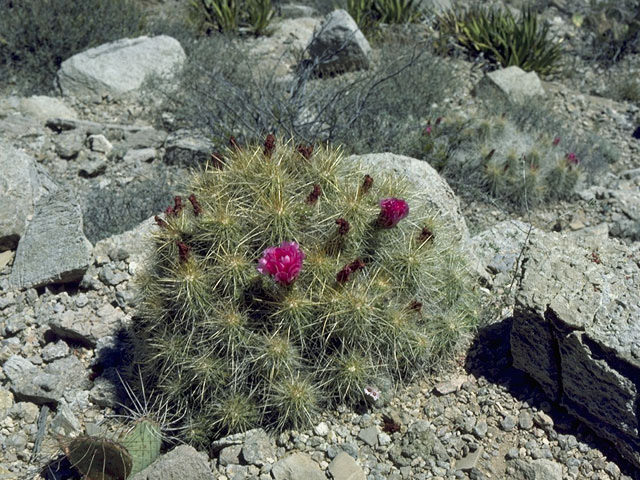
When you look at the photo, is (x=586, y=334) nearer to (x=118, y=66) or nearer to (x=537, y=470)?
(x=537, y=470)

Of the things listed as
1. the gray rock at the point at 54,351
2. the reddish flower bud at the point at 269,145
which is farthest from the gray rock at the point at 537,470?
the gray rock at the point at 54,351

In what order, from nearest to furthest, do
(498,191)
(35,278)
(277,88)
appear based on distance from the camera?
(35,278), (498,191), (277,88)

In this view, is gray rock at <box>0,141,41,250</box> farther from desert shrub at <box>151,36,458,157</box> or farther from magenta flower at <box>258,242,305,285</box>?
magenta flower at <box>258,242,305,285</box>

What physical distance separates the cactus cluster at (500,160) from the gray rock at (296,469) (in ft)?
11.2

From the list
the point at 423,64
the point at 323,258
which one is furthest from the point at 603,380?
the point at 423,64

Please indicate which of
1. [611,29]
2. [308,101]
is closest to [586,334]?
[308,101]

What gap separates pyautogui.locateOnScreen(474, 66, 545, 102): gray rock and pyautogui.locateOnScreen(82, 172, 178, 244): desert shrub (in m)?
4.00

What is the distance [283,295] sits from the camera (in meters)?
3.32

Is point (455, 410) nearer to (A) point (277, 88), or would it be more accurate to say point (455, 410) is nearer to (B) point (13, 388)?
(B) point (13, 388)

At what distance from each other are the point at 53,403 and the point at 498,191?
13.3 ft

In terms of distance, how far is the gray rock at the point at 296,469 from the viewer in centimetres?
329

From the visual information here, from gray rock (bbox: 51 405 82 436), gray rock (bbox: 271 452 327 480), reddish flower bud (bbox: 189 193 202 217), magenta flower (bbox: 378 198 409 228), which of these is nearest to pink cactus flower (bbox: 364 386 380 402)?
gray rock (bbox: 271 452 327 480)

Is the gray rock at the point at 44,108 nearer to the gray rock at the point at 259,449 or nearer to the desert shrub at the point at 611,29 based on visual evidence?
the gray rock at the point at 259,449

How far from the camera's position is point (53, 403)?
4.04 metres
